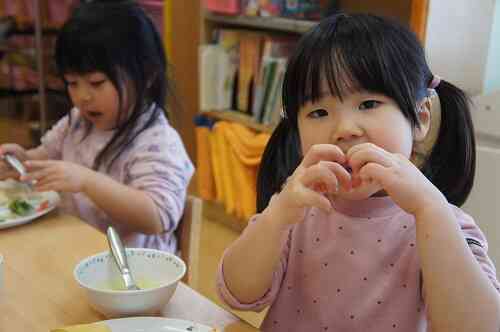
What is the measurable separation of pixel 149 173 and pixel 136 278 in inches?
17.0

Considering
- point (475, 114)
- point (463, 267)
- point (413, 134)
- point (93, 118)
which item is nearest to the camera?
point (463, 267)

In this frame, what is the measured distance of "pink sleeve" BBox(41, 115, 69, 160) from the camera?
1512mm

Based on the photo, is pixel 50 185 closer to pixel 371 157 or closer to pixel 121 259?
pixel 121 259

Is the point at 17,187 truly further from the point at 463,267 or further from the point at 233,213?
the point at 233,213

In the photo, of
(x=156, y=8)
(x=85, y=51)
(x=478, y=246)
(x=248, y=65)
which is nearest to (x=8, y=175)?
(x=85, y=51)

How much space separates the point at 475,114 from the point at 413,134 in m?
0.95

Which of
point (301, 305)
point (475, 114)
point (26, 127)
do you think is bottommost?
point (26, 127)

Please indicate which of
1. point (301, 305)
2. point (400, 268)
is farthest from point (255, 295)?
point (400, 268)

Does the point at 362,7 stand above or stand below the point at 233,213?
above

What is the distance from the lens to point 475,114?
167 cm

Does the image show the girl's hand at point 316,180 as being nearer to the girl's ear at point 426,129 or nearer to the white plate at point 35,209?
the girl's ear at point 426,129

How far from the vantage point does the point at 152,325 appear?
0.71 m

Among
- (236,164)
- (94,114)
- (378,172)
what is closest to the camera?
(378,172)

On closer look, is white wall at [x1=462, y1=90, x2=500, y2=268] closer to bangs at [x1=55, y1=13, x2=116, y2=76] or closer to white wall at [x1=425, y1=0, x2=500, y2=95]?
white wall at [x1=425, y1=0, x2=500, y2=95]
